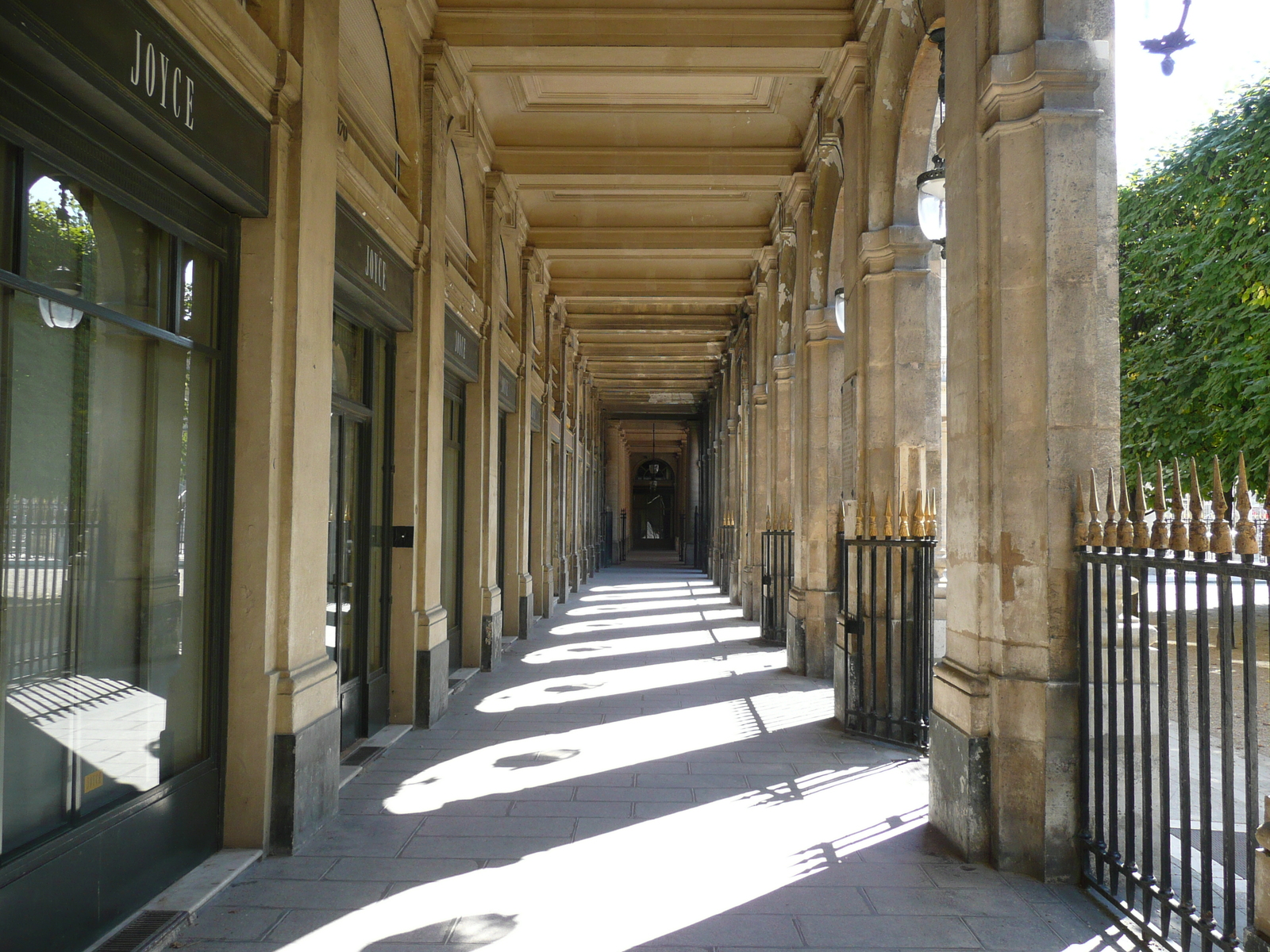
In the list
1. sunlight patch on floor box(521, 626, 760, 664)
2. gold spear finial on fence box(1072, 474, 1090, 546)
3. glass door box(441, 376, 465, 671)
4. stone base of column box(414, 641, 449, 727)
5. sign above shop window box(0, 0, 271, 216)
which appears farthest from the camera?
sunlight patch on floor box(521, 626, 760, 664)

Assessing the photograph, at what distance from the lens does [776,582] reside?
37.9 feet

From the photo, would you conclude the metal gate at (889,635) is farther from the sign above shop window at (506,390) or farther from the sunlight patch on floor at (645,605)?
the sunlight patch on floor at (645,605)

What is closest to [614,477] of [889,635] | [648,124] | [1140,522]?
[648,124]

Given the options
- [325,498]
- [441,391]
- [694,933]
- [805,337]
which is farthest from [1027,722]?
[805,337]

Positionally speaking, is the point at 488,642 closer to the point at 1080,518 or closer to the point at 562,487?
the point at 1080,518

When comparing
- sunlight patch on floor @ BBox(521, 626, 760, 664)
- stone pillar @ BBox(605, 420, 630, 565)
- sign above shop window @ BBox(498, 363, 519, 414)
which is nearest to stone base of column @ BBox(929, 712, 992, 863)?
sunlight patch on floor @ BBox(521, 626, 760, 664)

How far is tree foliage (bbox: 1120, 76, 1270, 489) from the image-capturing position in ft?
42.4

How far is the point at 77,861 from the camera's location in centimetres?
311

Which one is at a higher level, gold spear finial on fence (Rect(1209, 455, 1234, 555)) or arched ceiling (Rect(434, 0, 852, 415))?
arched ceiling (Rect(434, 0, 852, 415))

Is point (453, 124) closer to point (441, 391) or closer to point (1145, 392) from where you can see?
point (441, 391)

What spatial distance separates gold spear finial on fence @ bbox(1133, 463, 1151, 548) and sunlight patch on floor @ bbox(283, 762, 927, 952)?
1991 mm

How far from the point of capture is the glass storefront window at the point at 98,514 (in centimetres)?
290

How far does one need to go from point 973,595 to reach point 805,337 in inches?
225

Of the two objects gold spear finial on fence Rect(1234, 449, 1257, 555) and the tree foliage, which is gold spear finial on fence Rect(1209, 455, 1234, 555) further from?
the tree foliage
